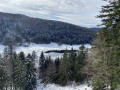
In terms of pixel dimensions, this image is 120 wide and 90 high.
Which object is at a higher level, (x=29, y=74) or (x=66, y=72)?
(x=29, y=74)

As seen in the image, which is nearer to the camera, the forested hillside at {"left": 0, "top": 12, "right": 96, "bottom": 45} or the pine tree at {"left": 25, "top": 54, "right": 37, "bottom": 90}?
the pine tree at {"left": 25, "top": 54, "right": 37, "bottom": 90}

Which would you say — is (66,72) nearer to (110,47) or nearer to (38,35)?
(110,47)

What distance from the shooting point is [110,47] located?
8617 millimetres

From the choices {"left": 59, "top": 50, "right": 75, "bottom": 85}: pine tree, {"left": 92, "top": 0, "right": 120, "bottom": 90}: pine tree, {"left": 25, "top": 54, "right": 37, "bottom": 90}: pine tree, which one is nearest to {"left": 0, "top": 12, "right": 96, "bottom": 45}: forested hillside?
{"left": 25, "top": 54, "right": 37, "bottom": 90}: pine tree

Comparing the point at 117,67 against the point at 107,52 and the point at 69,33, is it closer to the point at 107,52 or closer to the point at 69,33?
the point at 107,52

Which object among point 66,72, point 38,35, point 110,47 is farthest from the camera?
point 38,35

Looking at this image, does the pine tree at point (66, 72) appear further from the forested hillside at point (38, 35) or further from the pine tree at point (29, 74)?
the forested hillside at point (38, 35)

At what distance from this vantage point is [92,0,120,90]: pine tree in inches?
324

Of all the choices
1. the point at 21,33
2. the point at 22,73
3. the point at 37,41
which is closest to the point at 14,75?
the point at 22,73

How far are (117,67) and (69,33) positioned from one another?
135m

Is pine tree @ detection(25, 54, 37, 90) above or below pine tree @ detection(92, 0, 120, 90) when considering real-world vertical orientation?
below

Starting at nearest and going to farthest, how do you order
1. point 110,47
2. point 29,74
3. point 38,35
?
1. point 110,47
2. point 29,74
3. point 38,35

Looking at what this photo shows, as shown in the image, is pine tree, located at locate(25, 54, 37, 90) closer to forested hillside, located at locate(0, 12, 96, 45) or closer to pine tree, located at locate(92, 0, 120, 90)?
pine tree, located at locate(92, 0, 120, 90)

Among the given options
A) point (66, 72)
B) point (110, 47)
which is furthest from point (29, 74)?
point (110, 47)
